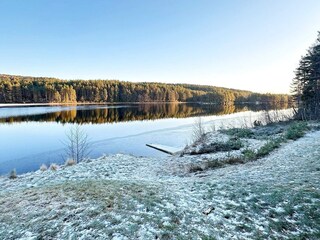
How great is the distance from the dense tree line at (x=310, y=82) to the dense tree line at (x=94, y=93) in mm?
80403

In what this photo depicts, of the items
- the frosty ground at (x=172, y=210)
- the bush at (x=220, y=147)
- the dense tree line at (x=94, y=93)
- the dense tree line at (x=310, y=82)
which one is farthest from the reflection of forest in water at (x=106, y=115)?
the dense tree line at (x=94, y=93)

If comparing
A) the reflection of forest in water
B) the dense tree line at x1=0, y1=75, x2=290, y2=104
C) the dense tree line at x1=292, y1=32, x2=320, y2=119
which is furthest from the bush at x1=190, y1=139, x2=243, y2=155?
the dense tree line at x1=0, y1=75, x2=290, y2=104

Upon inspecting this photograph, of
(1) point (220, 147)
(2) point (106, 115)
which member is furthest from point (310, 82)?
(2) point (106, 115)

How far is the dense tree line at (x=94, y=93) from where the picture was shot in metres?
98.1

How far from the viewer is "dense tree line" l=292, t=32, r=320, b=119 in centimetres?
2731

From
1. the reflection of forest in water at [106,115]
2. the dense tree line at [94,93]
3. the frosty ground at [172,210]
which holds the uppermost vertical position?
the dense tree line at [94,93]

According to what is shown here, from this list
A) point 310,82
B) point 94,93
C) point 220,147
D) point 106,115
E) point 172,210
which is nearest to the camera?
point 172,210

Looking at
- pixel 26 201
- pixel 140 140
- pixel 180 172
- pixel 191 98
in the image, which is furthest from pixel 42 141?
pixel 191 98

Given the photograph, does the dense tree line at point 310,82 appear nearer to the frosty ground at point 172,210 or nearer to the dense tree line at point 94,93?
the frosty ground at point 172,210

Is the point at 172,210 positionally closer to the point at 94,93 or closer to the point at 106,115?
the point at 106,115

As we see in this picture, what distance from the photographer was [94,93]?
113 m

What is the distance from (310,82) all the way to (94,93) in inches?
3838

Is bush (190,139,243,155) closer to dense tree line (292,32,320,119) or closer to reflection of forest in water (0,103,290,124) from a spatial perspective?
dense tree line (292,32,320,119)

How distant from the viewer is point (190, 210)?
5.14 m
